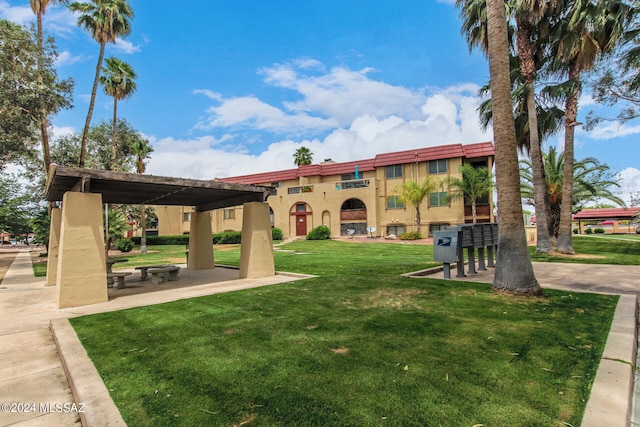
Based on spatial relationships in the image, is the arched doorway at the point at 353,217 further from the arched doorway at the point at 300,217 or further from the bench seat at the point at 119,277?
the bench seat at the point at 119,277

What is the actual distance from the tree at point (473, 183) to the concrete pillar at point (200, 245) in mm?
23082

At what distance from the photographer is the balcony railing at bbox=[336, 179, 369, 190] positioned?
34625mm

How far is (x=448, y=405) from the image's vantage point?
2.85 meters

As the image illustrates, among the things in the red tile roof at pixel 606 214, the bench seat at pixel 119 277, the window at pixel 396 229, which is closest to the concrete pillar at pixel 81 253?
the bench seat at pixel 119 277

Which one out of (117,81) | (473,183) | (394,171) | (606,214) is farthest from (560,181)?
(606,214)

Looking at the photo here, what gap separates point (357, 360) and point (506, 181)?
5.34m

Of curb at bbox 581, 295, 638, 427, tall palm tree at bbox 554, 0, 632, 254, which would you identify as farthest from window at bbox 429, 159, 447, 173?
curb at bbox 581, 295, 638, 427

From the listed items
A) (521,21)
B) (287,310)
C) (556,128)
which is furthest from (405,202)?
(287,310)

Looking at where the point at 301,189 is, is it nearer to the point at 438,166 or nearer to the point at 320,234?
the point at 320,234

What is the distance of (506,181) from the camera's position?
707cm

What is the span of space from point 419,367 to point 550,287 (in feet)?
19.7

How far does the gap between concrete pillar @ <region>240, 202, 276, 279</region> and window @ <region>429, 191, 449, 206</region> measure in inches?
991

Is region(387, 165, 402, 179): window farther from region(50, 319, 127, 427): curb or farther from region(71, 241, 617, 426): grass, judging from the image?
region(50, 319, 127, 427): curb

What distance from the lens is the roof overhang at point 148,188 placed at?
7.46m
